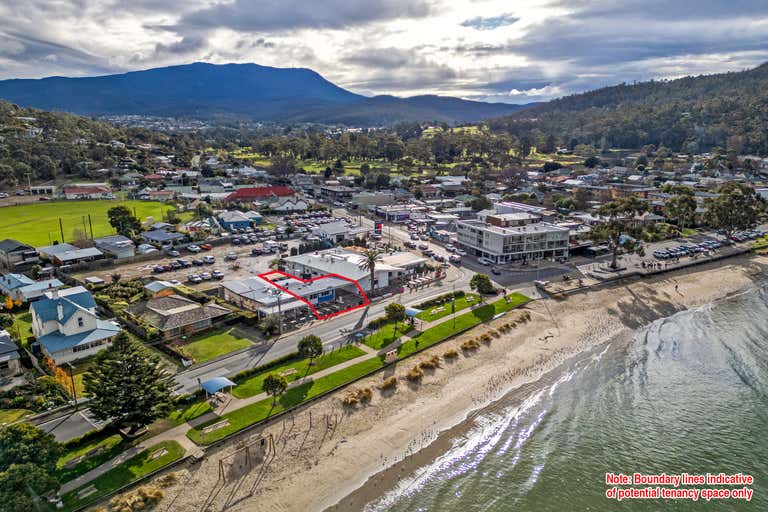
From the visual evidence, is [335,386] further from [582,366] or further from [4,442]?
[582,366]

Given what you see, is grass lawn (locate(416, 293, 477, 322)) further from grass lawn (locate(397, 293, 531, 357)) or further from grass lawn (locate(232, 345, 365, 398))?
grass lawn (locate(232, 345, 365, 398))

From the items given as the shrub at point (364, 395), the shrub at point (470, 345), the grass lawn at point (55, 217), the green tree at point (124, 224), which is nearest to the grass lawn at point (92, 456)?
the shrub at point (364, 395)

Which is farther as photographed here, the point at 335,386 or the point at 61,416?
the point at 335,386

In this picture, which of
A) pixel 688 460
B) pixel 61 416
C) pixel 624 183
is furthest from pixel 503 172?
pixel 61 416

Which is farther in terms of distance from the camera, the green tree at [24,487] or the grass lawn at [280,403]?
the grass lawn at [280,403]

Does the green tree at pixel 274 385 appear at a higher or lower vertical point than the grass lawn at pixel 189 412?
higher

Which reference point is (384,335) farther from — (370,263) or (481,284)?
(481,284)

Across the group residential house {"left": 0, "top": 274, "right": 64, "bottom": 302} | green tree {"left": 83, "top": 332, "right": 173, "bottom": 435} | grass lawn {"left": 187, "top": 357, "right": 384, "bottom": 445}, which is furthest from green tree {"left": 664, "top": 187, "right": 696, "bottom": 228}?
residential house {"left": 0, "top": 274, "right": 64, "bottom": 302}

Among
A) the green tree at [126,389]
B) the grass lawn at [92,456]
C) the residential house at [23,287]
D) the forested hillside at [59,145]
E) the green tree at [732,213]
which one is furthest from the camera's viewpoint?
the forested hillside at [59,145]

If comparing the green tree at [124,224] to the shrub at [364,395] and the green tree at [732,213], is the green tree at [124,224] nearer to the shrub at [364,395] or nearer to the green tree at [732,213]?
the shrub at [364,395]
